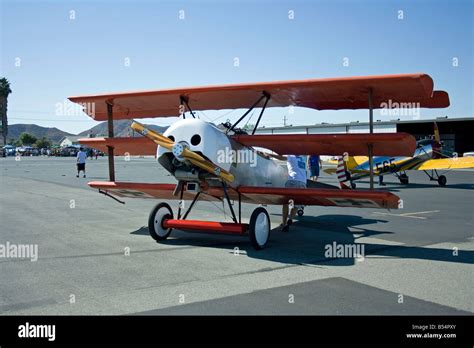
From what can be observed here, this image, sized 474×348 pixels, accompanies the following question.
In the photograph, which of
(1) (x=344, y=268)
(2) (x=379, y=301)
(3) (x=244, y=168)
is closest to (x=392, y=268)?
(1) (x=344, y=268)

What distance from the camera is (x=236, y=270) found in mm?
7066

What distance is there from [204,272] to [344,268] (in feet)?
7.00

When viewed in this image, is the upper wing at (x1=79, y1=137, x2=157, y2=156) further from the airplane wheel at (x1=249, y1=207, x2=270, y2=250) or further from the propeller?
the airplane wheel at (x1=249, y1=207, x2=270, y2=250)

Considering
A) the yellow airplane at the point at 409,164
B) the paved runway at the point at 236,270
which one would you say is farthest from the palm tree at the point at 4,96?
the paved runway at the point at 236,270

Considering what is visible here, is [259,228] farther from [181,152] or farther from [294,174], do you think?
[294,174]

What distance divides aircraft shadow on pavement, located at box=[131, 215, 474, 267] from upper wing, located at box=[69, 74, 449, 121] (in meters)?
2.82

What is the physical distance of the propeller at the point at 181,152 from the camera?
307 inches

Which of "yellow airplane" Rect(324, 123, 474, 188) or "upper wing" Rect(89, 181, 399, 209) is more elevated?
"yellow airplane" Rect(324, 123, 474, 188)

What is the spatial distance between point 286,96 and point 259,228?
2977 millimetres

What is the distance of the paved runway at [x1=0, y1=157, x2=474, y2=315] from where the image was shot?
5.41 meters

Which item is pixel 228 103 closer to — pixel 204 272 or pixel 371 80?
Result: pixel 371 80
